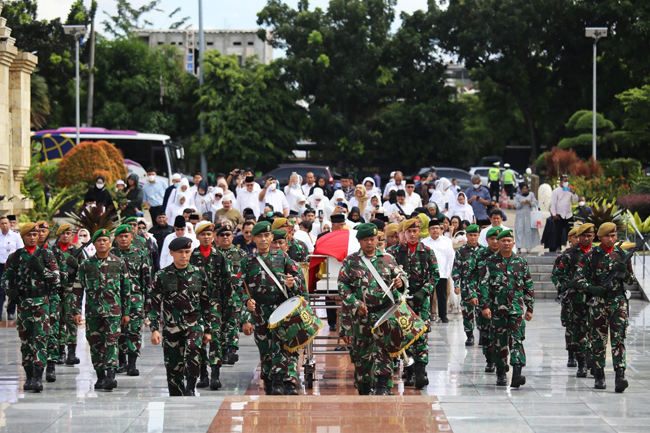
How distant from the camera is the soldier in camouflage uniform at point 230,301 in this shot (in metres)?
9.73

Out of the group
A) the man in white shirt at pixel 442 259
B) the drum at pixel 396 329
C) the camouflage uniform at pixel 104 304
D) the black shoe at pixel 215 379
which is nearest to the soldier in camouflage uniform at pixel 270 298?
the black shoe at pixel 215 379

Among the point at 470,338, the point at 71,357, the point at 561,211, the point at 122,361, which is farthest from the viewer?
the point at 561,211

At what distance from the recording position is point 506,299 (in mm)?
9641

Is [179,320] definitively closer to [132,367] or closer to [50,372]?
[132,367]

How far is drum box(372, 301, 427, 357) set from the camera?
322 inches

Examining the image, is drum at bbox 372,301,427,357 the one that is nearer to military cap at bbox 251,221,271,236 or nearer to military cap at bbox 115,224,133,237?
military cap at bbox 251,221,271,236

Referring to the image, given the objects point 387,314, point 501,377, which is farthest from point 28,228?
point 501,377

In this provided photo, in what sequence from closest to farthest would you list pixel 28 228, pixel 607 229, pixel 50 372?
1. pixel 607 229
2. pixel 28 228
3. pixel 50 372

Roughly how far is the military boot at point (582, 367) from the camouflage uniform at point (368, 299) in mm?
3012

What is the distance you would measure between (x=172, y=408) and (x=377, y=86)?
112 ft

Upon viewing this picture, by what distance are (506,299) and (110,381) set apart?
4.36m

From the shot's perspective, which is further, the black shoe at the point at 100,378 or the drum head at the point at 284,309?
the black shoe at the point at 100,378

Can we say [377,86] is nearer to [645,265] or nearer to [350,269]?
[645,265]

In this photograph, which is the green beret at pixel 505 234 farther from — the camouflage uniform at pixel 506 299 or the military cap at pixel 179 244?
the military cap at pixel 179 244
